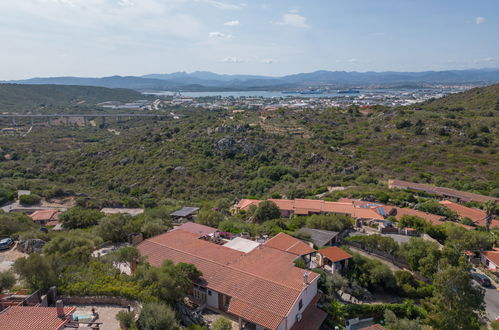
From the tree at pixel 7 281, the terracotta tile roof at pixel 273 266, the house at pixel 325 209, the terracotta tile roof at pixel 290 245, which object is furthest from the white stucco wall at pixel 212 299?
the house at pixel 325 209

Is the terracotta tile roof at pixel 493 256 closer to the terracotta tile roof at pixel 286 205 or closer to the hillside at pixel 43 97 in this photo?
the terracotta tile roof at pixel 286 205

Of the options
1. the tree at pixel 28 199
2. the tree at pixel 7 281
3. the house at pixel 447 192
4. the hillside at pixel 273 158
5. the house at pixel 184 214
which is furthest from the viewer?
the hillside at pixel 273 158

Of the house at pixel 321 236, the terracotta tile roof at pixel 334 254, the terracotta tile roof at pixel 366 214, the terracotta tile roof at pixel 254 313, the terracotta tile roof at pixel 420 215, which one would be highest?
the terracotta tile roof at pixel 254 313

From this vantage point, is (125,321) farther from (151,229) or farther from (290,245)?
(290,245)

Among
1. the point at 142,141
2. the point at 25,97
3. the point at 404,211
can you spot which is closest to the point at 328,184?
the point at 404,211

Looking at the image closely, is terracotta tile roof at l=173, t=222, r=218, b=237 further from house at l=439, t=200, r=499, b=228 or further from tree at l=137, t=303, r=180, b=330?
house at l=439, t=200, r=499, b=228

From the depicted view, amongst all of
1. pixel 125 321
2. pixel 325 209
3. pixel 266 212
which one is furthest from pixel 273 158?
pixel 125 321

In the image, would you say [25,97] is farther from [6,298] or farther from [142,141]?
[6,298]
